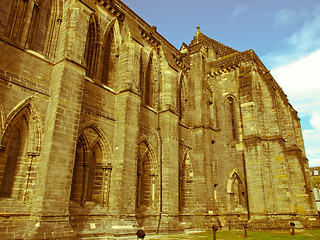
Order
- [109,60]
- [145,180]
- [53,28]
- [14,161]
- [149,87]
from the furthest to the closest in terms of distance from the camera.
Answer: [149,87], [145,180], [109,60], [53,28], [14,161]

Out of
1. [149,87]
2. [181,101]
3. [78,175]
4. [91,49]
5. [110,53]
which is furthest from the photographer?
[181,101]

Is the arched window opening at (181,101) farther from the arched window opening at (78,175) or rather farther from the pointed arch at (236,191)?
the arched window opening at (78,175)

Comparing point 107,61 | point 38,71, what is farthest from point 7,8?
point 107,61

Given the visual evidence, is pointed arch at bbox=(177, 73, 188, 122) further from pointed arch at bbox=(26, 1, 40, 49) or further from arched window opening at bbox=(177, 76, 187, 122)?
pointed arch at bbox=(26, 1, 40, 49)

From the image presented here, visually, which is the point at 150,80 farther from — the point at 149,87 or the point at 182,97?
the point at 182,97

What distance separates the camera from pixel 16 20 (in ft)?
30.9

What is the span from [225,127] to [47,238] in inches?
556

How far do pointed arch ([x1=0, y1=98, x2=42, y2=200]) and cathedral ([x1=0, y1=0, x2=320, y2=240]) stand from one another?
0.10ft

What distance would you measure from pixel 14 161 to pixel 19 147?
476mm

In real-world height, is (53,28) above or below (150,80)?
below

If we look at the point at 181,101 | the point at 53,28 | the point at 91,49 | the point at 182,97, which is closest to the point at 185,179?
the point at 181,101

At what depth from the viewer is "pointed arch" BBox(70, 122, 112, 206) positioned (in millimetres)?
10039

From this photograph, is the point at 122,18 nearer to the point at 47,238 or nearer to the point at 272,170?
the point at 47,238

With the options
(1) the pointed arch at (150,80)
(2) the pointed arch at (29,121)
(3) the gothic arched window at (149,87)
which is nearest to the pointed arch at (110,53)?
(1) the pointed arch at (150,80)
